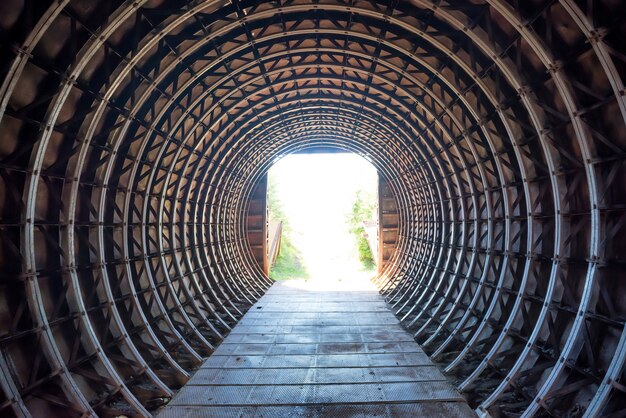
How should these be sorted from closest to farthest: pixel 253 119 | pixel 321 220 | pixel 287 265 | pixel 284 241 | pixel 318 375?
pixel 318 375
pixel 253 119
pixel 287 265
pixel 284 241
pixel 321 220

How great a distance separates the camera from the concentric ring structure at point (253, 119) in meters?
7.31

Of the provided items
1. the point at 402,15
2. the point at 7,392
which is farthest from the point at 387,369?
the point at 402,15

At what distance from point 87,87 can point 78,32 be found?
1289 millimetres

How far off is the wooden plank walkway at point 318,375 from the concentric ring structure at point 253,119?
913 mm

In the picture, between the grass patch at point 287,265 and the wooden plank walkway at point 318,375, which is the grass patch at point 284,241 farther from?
the wooden plank walkway at point 318,375

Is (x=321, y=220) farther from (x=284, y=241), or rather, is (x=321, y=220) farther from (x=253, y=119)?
(x=253, y=119)

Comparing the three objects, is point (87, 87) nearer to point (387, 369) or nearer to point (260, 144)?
point (387, 369)

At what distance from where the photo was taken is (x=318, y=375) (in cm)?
1141

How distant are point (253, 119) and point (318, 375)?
13118 millimetres

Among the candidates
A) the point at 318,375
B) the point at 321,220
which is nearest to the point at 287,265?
the point at 318,375

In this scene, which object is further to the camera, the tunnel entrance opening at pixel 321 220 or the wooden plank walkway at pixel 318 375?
the tunnel entrance opening at pixel 321 220

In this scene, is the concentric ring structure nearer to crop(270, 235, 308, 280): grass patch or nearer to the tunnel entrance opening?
the tunnel entrance opening

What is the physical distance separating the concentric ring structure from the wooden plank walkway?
3.00 feet

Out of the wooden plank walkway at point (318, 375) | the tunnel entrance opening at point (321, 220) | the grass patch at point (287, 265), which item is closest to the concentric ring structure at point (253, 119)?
the wooden plank walkway at point (318, 375)
